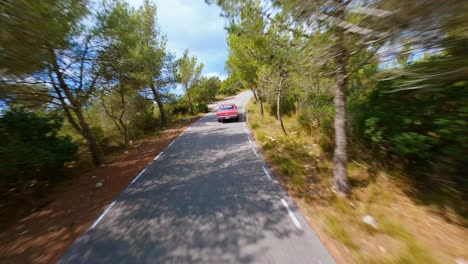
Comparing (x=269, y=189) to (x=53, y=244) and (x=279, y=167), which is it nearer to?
(x=279, y=167)

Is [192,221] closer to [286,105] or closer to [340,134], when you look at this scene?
[340,134]

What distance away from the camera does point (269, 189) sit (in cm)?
464

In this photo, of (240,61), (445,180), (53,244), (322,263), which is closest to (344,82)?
(445,180)

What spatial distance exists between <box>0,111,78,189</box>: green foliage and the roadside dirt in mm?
908

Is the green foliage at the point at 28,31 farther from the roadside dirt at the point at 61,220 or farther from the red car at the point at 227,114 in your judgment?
the red car at the point at 227,114

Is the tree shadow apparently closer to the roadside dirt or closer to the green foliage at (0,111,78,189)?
the roadside dirt

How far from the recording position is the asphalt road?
2797mm

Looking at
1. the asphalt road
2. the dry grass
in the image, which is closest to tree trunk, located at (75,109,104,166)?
the asphalt road

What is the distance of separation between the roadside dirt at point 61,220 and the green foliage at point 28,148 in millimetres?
908

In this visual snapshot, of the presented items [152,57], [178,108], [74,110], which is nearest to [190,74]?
[178,108]

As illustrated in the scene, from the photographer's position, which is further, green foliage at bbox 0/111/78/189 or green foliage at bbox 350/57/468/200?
green foliage at bbox 0/111/78/189

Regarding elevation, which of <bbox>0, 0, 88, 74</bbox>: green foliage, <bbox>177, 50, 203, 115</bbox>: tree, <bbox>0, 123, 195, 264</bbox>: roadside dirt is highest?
<bbox>177, 50, 203, 115</bbox>: tree

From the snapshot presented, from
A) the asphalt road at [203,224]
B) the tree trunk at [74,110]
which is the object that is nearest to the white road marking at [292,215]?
the asphalt road at [203,224]

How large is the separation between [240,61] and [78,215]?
39.4 ft
